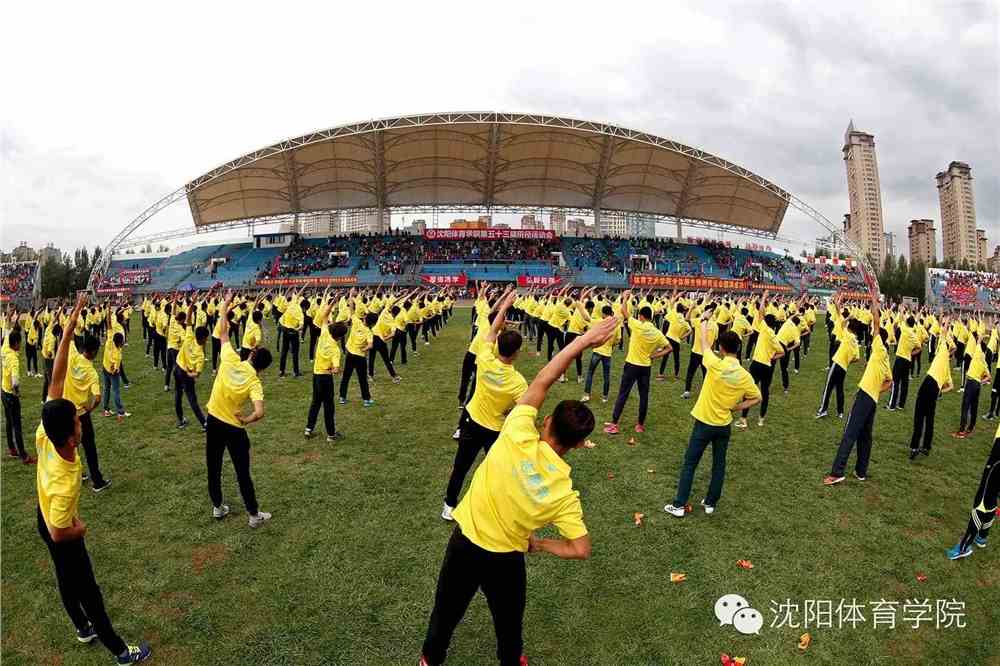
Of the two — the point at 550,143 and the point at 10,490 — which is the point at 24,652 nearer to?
the point at 10,490

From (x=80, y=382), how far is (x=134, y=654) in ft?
13.2

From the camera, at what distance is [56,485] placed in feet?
10.3

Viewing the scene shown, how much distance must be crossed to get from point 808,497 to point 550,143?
39.9 metres

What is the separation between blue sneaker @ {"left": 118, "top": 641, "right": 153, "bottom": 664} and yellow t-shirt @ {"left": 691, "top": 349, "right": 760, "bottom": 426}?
506 cm

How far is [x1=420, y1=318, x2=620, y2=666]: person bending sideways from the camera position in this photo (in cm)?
236

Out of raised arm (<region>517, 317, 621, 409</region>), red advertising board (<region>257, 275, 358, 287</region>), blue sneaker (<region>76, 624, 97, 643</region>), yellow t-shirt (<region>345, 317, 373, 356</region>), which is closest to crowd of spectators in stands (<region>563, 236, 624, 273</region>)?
red advertising board (<region>257, 275, 358, 287</region>)

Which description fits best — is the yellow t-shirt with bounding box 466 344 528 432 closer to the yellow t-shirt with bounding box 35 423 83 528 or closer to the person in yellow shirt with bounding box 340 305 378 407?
the yellow t-shirt with bounding box 35 423 83 528

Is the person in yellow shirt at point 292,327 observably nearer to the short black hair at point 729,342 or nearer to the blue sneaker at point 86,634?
the blue sneaker at point 86,634

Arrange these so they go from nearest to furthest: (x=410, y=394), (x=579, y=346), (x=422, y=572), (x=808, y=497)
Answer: (x=579, y=346) → (x=422, y=572) → (x=808, y=497) → (x=410, y=394)

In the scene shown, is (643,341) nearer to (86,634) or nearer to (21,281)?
(86,634)

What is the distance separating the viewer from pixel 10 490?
613cm

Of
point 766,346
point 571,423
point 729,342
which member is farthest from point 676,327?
point 571,423

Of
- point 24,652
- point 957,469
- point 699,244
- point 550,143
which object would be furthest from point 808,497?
point 699,244

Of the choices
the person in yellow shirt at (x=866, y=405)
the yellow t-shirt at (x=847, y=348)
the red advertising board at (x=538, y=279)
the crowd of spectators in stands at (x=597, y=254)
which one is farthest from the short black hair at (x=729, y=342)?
the crowd of spectators in stands at (x=597, y=254)
